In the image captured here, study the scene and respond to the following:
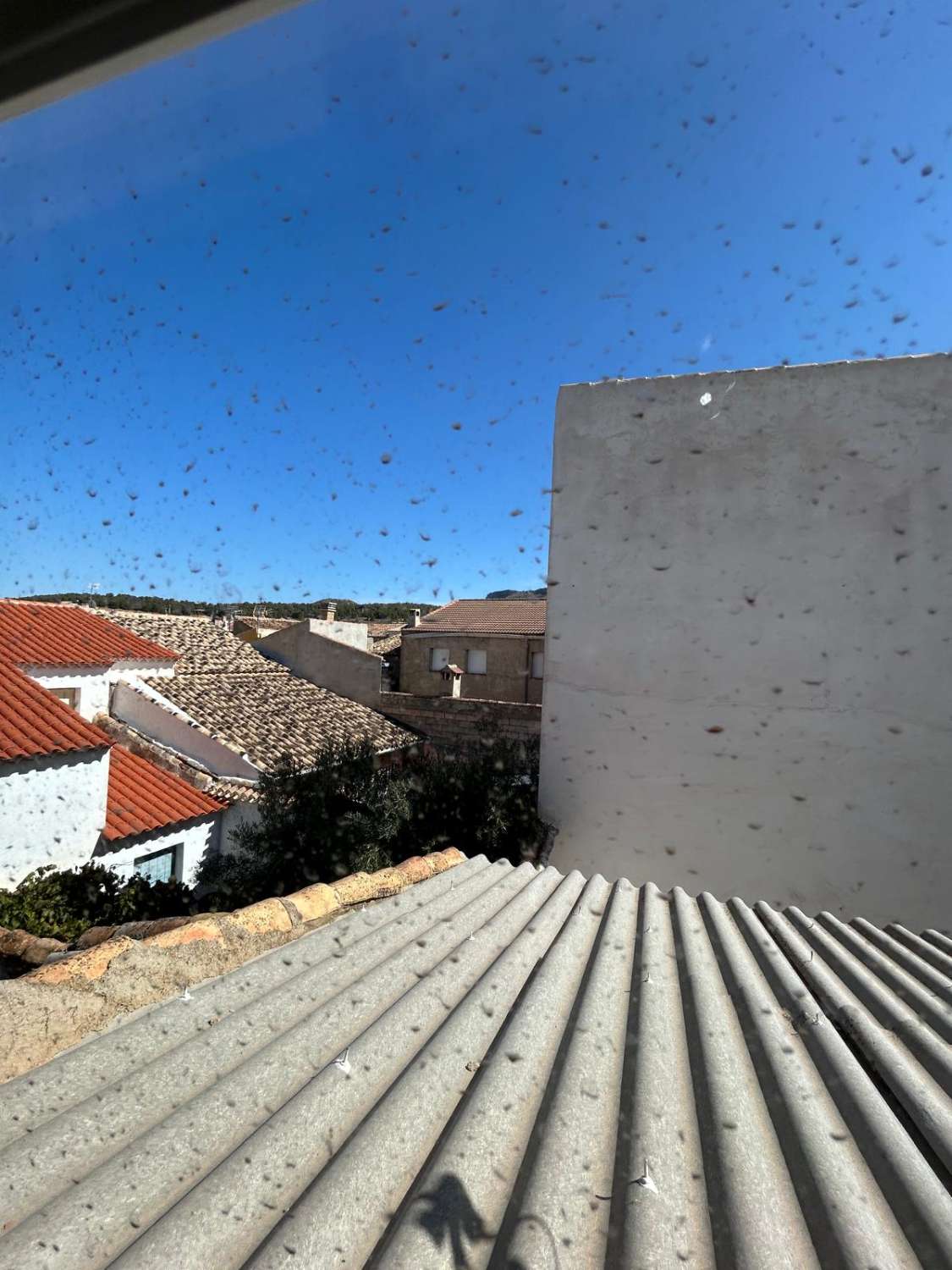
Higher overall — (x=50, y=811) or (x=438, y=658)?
(x=438, y=658)

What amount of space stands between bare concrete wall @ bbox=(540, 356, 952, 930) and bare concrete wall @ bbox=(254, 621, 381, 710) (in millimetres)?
10245

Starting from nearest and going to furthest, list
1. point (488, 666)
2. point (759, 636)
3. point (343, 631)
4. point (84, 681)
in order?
1. point (759, 636)
2. point (84, 681)
3. point (488, 666)
4. point (343, 631)

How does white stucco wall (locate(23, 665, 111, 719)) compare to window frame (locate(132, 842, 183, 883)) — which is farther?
white stucco wall (locate(23, 665, 111, 719))

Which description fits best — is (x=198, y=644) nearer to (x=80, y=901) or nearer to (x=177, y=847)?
(x=177, y=847)

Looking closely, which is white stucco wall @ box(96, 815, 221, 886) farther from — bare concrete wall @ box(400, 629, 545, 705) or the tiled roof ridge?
bare concrete wall @ box(400, 629, 545, 705)

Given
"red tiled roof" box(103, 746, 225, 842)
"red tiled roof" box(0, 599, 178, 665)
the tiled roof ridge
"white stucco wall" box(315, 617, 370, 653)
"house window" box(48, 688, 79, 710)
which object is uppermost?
"white stucco wall" box(315, 617, 370, 653)

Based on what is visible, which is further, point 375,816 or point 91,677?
point 91,677

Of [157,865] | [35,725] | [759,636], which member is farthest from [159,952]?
Answer: [157,865]

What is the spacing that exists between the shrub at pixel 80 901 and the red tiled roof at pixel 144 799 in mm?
883

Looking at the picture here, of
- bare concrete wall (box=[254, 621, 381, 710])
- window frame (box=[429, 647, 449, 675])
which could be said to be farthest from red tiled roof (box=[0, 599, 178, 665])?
window frame (box=[429, 647, 449, 675])

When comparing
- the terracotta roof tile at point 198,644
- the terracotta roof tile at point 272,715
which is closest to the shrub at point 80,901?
the terracotta roof tile at point 272,715

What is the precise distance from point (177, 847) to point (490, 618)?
9.22 metres

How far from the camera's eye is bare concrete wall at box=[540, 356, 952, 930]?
4.40 metres

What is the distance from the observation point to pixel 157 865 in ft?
28.6
